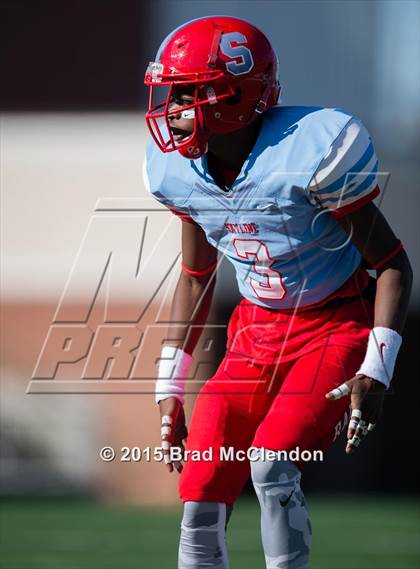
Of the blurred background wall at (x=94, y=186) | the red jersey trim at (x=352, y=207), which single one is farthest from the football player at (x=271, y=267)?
the blurred background wall at (x=94, y=186)

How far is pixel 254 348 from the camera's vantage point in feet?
8.48

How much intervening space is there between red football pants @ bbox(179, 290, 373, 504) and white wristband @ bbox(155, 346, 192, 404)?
108 millimetres

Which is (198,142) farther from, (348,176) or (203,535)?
(203,535)

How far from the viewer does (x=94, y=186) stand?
7359 mm

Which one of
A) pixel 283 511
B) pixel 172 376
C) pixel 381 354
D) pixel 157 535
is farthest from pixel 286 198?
pixel 157 535

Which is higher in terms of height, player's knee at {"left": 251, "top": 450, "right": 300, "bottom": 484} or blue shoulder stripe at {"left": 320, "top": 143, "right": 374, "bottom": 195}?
blue shoulder stripe at {"left": 320, "top": 143, "right": 374, "bottom": 195}

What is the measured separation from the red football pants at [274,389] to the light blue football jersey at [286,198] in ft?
0.20

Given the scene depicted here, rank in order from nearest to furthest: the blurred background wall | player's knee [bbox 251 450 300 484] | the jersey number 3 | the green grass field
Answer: player's knee [bbox 251 450 300 484] < the jersey number 3 < the green grass field < the blurred background wall

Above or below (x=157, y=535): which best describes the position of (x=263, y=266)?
above

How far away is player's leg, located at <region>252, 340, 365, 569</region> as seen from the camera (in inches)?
92.1

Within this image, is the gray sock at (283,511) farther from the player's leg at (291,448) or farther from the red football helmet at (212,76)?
the red football helmet at (212,76)

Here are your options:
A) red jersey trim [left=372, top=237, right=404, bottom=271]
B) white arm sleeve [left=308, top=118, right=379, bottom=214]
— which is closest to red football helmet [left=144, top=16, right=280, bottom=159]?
white arm sleeve [left=308, top=118, right=379, bottom=214]

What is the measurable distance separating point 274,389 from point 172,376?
0.25 metres

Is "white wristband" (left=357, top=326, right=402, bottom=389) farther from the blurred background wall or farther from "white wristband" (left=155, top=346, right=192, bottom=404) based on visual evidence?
the blurred background wall
